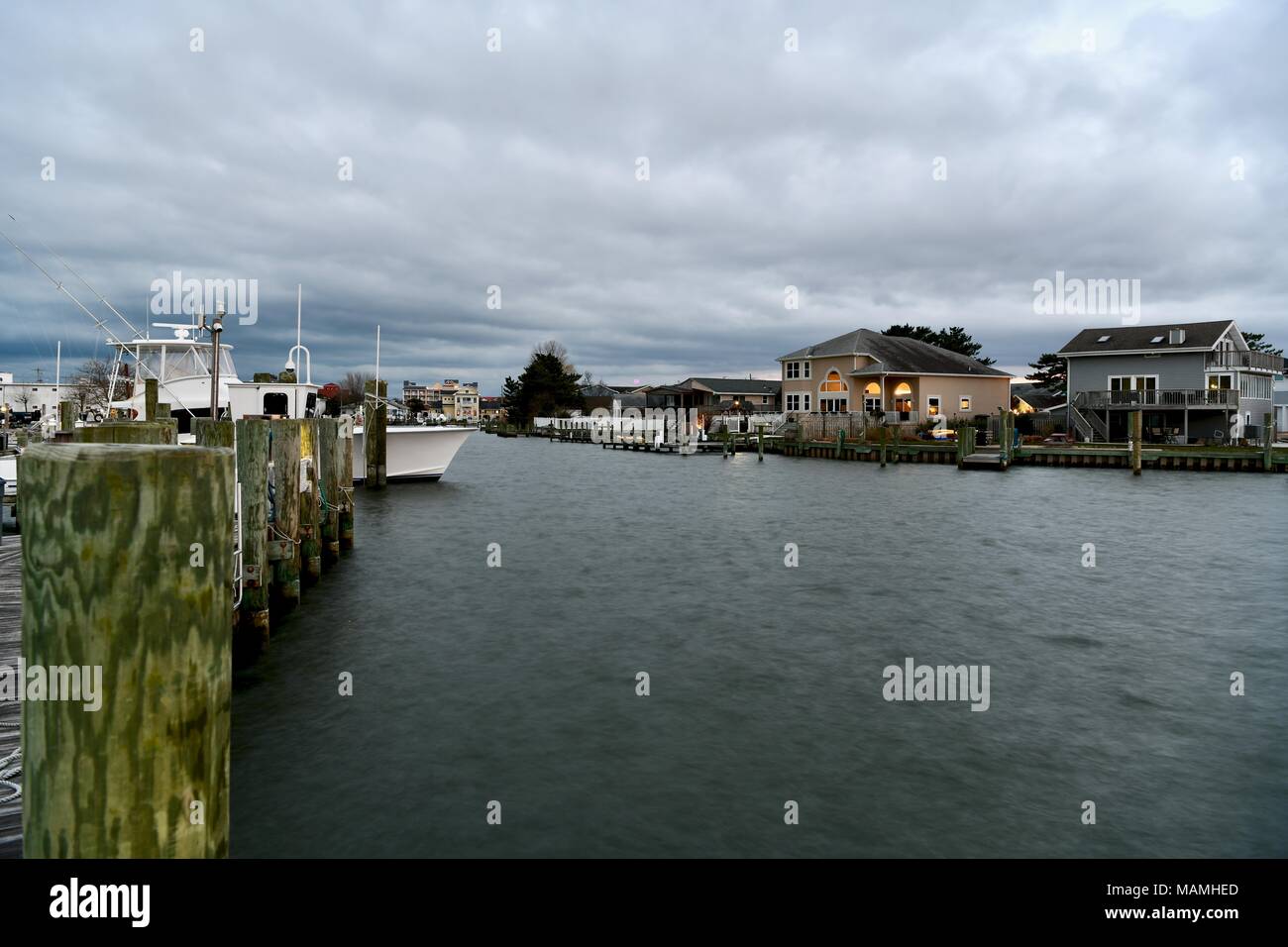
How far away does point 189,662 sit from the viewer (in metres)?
3.47

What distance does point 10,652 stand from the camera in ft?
30.0

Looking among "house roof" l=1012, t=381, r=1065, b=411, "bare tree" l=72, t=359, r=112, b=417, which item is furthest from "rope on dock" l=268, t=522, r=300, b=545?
"house roof" l=1012, t=381, r=1065, b=411

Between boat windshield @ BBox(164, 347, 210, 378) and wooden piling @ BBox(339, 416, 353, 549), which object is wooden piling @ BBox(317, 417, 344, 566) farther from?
boat windshield @ BBox(164, 347, 210, 378)

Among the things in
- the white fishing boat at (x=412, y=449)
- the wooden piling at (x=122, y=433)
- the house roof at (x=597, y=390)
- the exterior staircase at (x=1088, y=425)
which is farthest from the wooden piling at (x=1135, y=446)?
the house roof at (x=597, y=390)

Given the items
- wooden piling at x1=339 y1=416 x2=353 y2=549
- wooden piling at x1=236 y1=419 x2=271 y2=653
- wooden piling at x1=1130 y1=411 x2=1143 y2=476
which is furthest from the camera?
wooden piling at x1=1130 y1=411 x2=1143 y2=476

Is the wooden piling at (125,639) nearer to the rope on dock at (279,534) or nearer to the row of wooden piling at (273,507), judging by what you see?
the row of wooden piling at (273,507)

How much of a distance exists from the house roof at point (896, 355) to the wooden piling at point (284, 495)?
207 ft

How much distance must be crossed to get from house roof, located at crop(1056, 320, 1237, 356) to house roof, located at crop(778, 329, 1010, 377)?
34.7ft

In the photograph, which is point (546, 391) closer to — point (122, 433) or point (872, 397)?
point (872, 397)

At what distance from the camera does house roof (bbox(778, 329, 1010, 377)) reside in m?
73.2
